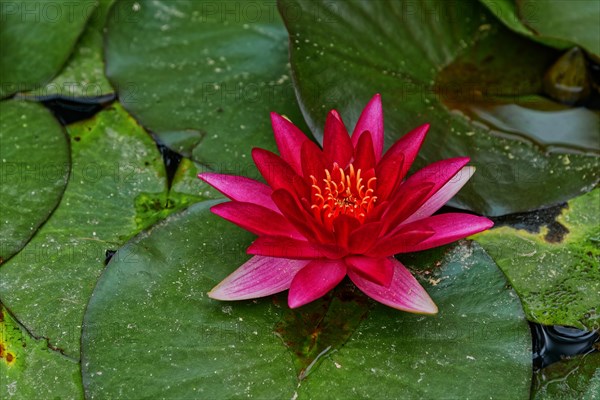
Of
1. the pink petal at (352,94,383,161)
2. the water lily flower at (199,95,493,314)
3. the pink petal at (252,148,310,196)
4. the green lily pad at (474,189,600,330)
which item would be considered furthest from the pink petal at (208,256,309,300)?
the green lily pad at (474,189,600,330)

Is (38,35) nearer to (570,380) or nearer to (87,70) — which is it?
(87,70)

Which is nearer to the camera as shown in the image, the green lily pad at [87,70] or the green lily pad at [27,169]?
the green lily pad at [27,169]

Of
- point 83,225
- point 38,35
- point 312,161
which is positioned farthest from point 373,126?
point 38,35

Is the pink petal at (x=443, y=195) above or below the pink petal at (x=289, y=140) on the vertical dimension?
below

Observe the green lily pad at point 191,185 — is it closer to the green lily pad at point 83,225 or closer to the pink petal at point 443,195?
the green lily pad at point 83,225

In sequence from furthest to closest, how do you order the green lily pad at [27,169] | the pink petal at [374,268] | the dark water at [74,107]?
the dark water at [74,107] → the green lily pad at [27,169] → the pink petal at [374,268]

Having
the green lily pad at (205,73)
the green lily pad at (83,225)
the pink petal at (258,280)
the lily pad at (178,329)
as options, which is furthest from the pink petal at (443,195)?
the green lily pad at (83,225)

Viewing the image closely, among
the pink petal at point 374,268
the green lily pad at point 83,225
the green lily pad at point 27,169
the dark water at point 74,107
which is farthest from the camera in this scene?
the dark water at point 74,107
